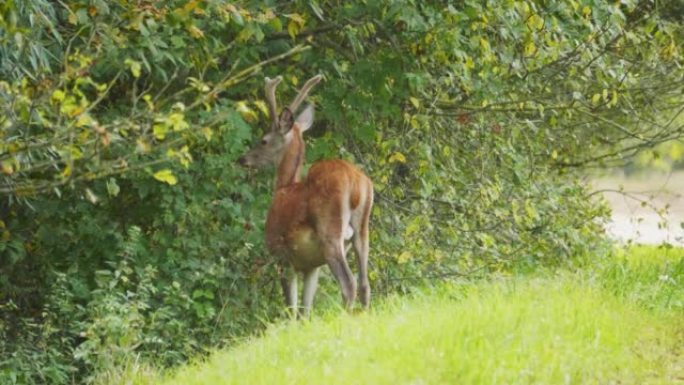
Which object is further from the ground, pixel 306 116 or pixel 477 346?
pixel 306 116

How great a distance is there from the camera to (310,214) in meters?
9.26

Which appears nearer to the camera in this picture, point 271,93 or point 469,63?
point 271,93

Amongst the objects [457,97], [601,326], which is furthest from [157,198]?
[601,326]

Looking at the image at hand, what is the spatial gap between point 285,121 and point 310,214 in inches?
36.9

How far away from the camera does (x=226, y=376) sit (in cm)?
702

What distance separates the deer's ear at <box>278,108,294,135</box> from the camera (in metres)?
9.83

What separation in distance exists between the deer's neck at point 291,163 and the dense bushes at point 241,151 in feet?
1.11

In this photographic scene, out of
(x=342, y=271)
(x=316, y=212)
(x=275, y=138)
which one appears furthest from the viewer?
(x=275, y=138)

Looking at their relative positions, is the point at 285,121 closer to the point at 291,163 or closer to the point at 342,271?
the point at 291,163

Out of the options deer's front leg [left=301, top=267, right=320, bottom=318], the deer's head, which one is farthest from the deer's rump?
the deer's head

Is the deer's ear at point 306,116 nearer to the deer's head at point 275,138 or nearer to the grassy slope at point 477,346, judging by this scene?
the deer's head at point 275,138

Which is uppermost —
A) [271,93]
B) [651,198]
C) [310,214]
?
[651,198]

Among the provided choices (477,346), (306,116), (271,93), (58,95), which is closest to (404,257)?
(306,116)

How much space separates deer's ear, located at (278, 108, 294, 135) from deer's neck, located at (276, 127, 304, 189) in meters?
0.10
